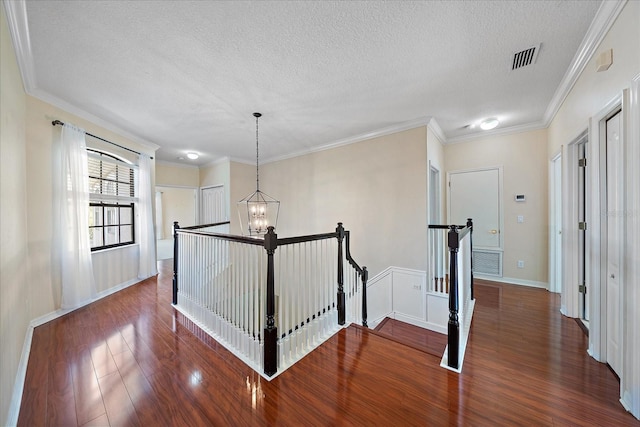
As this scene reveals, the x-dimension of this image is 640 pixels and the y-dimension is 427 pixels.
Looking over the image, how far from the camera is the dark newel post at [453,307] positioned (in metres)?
1.87

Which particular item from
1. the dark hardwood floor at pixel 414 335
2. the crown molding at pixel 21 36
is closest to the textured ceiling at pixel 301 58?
the crown molding at pixel 21 36

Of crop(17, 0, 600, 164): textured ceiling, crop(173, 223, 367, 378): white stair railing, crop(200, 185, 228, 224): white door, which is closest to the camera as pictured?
crop(17, 0, 600, 164): textured ceiling

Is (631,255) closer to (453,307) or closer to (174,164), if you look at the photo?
(453,307)

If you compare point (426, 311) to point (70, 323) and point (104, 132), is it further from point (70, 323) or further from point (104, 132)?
point (104, 132)

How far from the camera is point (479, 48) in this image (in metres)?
2.03

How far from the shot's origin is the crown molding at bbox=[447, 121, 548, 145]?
378cm

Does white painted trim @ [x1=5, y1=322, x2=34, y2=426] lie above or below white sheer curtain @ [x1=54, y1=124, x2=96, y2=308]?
below

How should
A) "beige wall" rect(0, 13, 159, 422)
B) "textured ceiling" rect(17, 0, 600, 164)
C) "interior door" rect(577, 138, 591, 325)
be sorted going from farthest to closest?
"interior door" rect(577, 138, 591, 325)
"textured ceiling" rect(17, 0, 600, 164)
"beige wall" rect(0, 13, 159, 422)

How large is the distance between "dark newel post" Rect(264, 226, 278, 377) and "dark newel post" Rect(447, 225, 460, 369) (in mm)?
1423

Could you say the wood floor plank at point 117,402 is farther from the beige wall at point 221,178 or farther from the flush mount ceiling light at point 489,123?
the flush mount ceiling light at point 489,123

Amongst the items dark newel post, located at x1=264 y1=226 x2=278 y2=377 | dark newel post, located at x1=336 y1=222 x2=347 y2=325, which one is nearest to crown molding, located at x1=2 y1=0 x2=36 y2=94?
dark newel post, located at x1=264 y1=226 x2=278 y2=377

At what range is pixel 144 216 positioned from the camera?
4.22 meters

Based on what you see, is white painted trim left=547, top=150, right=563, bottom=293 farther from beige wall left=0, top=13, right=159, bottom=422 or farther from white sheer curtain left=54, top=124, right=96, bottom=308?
white sheer curtain left=54, top=124, right=96, bottom=308

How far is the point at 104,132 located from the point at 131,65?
2.07 m
